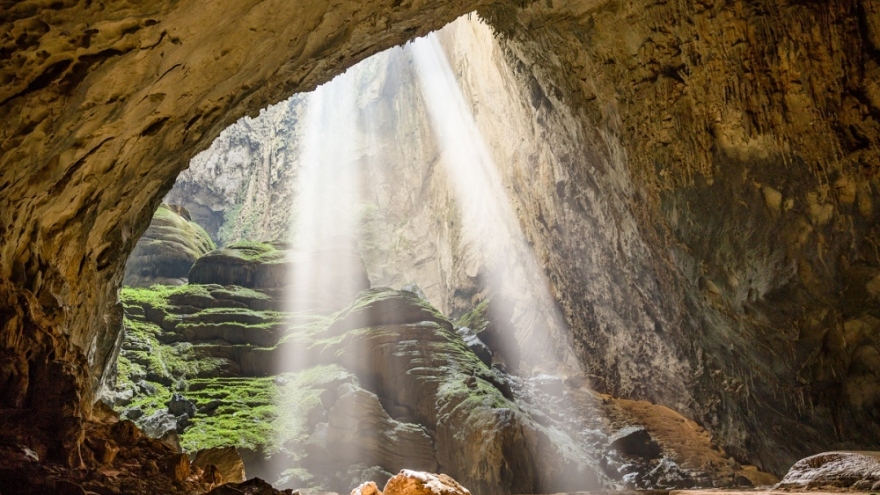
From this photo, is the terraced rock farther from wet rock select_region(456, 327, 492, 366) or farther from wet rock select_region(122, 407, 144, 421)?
wet rock select_region(456, 327, 492, 366)

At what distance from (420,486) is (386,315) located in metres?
19.8

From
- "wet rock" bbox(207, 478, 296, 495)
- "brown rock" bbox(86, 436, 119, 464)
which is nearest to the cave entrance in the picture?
"brown rock" bbox(86, 436, 119, 464)

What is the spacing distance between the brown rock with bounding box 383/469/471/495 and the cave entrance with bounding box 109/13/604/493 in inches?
233

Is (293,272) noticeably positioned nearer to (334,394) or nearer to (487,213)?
(487,213)

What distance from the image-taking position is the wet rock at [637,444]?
22406 mm

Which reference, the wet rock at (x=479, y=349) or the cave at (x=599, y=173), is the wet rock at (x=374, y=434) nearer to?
the cave at (x=599, y=173)

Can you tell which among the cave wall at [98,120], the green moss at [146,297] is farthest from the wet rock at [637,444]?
the green moss at [146,297]

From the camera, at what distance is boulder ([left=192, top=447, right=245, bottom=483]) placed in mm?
11266

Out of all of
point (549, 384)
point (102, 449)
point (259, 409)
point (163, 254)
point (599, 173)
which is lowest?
point (102, 449)

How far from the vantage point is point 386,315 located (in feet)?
87.4

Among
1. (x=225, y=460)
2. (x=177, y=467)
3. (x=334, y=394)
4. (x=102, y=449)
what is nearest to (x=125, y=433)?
(x=102, y=449)

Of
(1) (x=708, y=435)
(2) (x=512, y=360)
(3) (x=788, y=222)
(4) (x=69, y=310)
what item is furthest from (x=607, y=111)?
(2) (x=512, y=360)

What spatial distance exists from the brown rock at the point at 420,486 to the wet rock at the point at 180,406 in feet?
56.8

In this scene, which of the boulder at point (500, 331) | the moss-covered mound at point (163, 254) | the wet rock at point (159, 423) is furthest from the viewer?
the moss-covered mound at point (163, 254)
